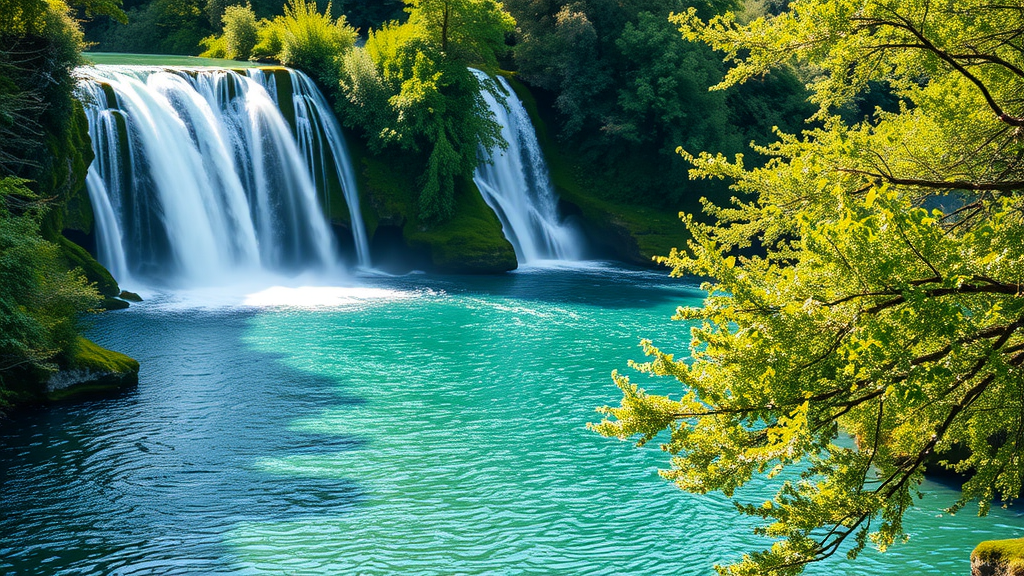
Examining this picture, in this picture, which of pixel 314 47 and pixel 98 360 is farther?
pixel 314 47

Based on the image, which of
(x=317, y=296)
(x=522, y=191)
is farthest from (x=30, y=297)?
(x=522, y=191)

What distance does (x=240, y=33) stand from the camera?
3888cm

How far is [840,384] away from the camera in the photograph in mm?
5250

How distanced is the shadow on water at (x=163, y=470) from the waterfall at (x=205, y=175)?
8.65 meters

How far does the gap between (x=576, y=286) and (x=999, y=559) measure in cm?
2135

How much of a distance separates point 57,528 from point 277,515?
2.62 m

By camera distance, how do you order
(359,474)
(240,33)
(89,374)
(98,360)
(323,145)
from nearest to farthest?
(359,474)
(89,374)
(98,360)
(323,145)
(240,33)

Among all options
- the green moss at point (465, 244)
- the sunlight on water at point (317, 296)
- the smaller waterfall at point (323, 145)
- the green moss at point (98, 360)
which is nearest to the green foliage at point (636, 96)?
the green moss at point (465, 244)

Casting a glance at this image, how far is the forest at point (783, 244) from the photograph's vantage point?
5.24 meters

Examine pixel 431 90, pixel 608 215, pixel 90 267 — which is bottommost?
A: pixel 90 267

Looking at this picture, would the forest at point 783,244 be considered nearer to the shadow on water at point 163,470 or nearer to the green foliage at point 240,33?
the shadow on water at point 163,470

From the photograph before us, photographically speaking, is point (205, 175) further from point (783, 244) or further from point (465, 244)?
point (783, 244)

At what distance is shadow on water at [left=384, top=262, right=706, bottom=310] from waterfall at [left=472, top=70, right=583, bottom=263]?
9.15ft

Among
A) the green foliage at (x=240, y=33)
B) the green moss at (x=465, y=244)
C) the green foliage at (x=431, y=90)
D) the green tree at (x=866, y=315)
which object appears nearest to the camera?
the green tree at (x=866, y=315)
